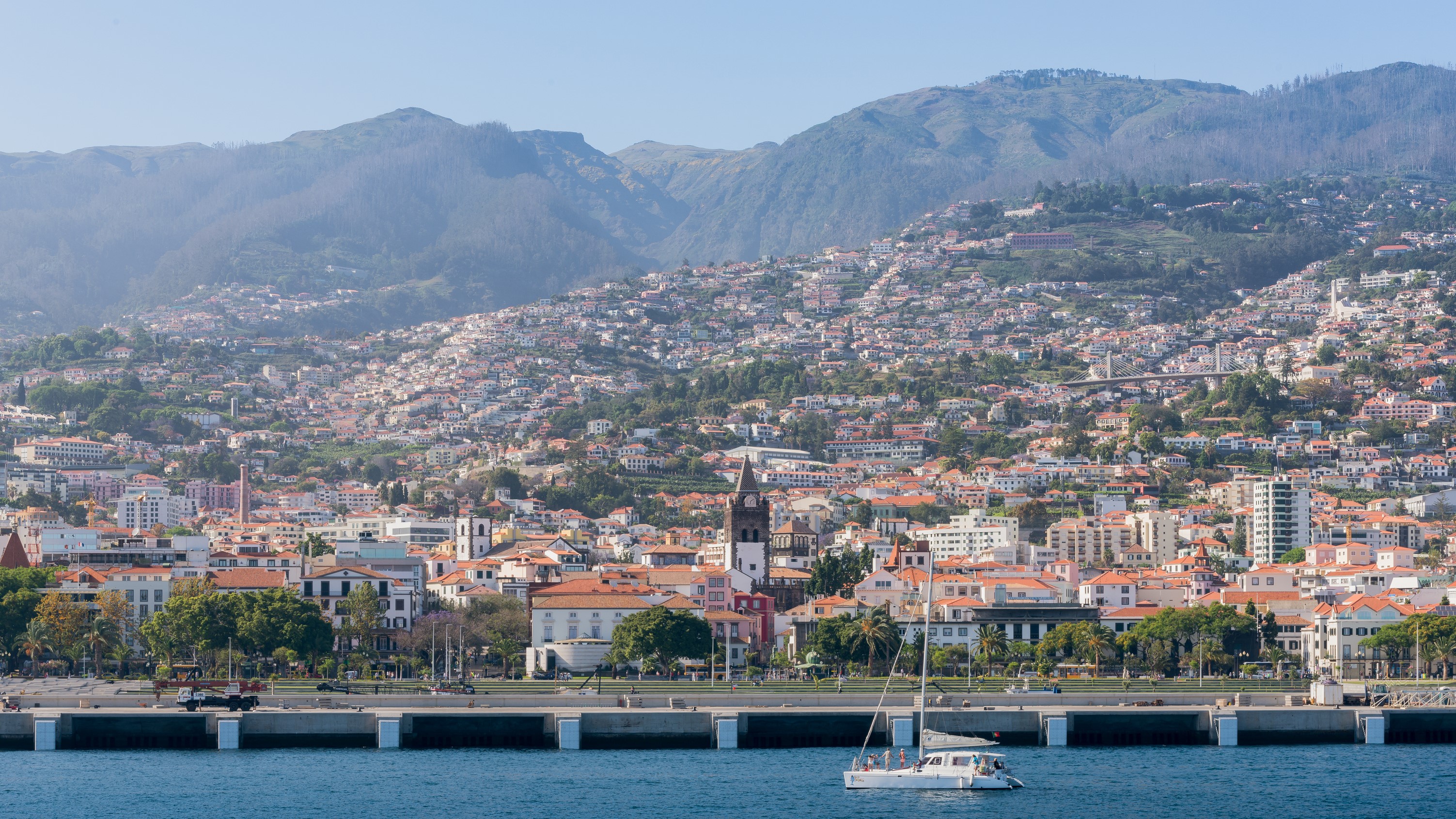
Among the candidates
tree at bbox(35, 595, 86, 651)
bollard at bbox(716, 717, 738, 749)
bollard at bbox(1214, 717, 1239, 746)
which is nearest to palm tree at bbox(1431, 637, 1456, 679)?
bollard at bbox(1214, 717, 1239, 746)

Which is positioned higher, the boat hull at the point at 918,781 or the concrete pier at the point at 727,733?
the concrete pier at the point at 727,733

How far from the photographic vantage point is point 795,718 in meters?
74.1

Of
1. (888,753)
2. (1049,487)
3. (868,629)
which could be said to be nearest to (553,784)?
(888,753)

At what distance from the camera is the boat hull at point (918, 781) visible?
63.7 m

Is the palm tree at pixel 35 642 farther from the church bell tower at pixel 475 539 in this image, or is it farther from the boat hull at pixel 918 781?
the boat hull at pixel 918 781

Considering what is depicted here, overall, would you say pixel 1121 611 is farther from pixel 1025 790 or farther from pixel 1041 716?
pixel 1025 790

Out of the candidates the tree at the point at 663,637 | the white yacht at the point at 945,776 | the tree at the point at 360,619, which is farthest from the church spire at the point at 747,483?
the white yacht at the point at 945,776

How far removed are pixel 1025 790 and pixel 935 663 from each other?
1583 inches

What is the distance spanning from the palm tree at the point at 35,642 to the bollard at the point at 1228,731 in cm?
5383

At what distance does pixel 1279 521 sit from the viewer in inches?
6580

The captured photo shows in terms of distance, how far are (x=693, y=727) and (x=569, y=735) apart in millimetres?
4070

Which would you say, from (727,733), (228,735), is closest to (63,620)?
(228,735)

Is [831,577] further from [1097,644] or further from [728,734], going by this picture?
[728,734]

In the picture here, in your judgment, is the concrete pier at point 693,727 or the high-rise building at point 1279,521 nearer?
the concrete pier at point 693,727
